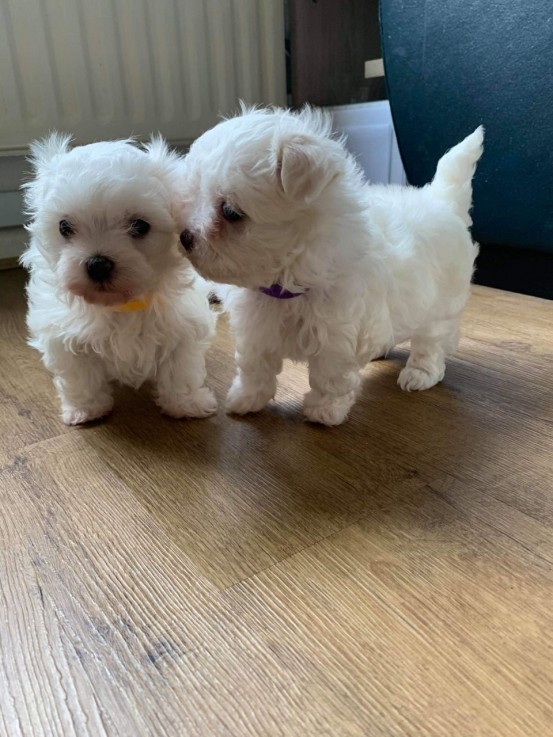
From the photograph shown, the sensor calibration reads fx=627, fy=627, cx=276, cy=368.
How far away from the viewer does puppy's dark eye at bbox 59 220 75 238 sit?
44.7 inches

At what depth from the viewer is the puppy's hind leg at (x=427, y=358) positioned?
1.46 meters

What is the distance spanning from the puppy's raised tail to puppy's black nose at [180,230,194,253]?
68 cm

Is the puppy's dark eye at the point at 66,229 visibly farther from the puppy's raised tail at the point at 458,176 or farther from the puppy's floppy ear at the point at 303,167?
the puppy's raised tail at the point at 458,176

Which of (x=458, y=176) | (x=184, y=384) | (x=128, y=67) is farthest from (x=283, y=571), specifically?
(x=128, y=67)

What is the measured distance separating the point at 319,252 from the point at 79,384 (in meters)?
0.59

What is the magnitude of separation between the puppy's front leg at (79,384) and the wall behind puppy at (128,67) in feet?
4.85

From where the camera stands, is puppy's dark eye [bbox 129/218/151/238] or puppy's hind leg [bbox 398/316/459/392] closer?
puppy's dark eye [bbox 129/218/151/238]

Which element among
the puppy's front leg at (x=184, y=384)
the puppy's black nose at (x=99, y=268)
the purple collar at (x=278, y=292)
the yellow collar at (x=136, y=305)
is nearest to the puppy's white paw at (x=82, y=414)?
the puppy's front leg at (x=184, y=384)

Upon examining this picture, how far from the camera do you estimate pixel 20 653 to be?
76 cm

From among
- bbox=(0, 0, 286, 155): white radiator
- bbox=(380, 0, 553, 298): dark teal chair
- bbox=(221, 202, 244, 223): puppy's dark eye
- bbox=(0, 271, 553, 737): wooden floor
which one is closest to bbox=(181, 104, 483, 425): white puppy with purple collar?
bbox=(221, 202, 244, 223): puppy's dark eye

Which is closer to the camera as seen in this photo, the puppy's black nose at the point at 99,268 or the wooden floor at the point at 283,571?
the wooden floor at the point at 283,571

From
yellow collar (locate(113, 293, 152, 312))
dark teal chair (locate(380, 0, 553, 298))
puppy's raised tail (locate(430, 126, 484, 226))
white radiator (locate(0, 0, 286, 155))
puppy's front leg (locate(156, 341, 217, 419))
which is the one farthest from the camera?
white radiator (locate(0, 0, 286, 155))

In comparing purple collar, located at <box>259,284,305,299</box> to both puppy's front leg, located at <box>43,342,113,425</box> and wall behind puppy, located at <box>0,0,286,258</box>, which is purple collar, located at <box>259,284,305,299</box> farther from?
wall behind puppy, located at <box>0,0,286,258</box>

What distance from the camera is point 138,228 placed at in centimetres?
114
